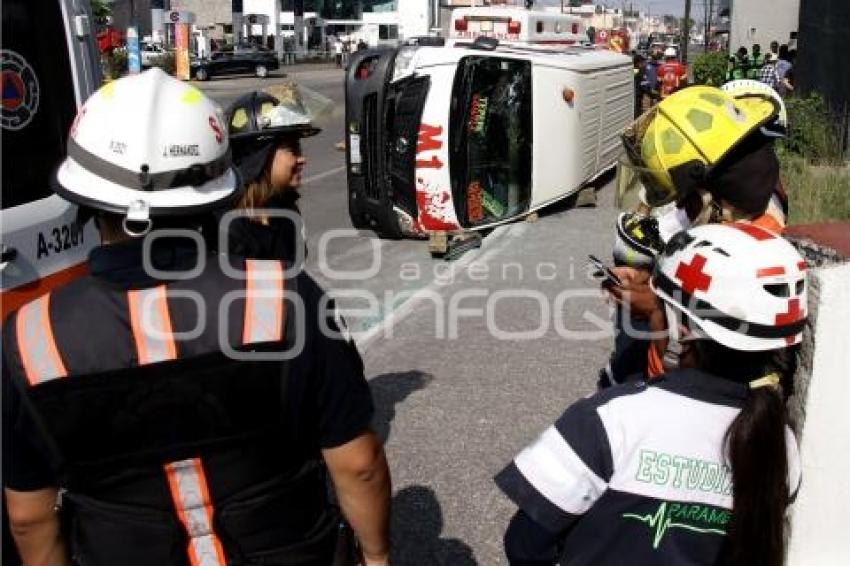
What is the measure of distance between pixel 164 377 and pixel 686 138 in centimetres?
165

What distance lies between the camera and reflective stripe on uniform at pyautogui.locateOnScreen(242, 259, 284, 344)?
1722mm

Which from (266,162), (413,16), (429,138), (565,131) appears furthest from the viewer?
(413,16)

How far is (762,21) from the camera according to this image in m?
33.8

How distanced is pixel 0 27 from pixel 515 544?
254cm

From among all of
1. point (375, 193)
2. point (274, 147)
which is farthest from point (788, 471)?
point (375, 193)

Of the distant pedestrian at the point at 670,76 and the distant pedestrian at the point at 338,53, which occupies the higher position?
the distant pedestrian at the point at 670,76

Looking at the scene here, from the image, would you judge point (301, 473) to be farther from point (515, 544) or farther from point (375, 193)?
point (375, 193)

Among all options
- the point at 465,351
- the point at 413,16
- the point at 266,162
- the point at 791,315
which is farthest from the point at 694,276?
the point at 413,16

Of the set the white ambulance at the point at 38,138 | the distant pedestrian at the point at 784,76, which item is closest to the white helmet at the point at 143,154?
the white ambulance at the point at 38,138

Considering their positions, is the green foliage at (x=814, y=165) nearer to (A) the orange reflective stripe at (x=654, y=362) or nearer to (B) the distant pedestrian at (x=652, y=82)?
(A) the orange reflective stripe at (x=654, y=362)

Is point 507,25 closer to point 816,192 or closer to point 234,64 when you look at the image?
point 816,192

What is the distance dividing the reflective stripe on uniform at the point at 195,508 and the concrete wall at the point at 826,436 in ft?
5.39

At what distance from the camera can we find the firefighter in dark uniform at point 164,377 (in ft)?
5.55

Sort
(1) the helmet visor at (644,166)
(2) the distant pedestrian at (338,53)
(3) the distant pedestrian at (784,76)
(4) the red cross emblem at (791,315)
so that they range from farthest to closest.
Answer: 1. (2) the distant pedestrian at (338,53)
2. (3) the distant pedestrian at (784,76)
3. (1) the helmet visor at (644,166)
4. (4) the red cross emblem at (791,315)
